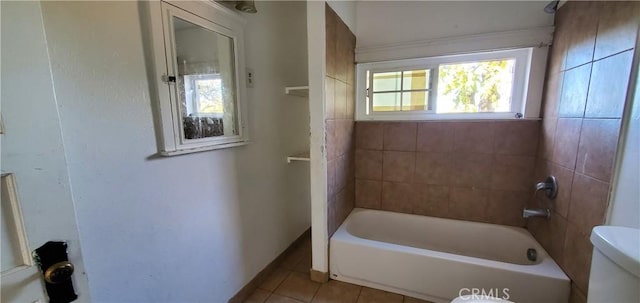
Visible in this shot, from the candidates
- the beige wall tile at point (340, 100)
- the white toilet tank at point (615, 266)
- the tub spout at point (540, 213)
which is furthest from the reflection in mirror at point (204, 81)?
the tub spout at point (540, 213)

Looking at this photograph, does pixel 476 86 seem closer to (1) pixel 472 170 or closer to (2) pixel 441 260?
(1) pixel 472 170

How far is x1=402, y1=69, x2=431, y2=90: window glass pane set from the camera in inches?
82.4

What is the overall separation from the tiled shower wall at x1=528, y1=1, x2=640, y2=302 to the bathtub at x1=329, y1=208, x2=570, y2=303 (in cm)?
16

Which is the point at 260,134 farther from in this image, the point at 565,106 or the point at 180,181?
the point at 565,106

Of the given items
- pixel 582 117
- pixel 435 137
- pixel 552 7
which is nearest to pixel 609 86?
pixel 582 117

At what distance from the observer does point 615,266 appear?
2.56 feet

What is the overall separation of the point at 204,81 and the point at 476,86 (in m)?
1.96

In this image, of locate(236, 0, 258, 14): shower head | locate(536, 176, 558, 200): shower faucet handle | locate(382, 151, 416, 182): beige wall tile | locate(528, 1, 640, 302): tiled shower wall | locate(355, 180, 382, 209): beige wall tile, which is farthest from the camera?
locate(355, 180, 382, 209): beige wall tile

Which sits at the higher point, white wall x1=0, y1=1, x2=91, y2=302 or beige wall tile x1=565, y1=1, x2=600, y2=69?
beige wall tile x1=565, y1=1, x2=600, y2=69

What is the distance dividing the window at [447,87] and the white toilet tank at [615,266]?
1262 millimetres

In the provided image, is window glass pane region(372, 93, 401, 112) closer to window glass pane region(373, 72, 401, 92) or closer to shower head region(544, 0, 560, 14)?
window glass pane region(373, 72, 401, 92)

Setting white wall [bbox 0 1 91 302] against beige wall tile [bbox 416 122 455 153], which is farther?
beige wall tile [bbox 416 122 455 153]

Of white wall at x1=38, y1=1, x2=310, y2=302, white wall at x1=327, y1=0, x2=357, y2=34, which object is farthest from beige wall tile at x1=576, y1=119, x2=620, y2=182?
white wall at x1=38, y1=1, x2=310, y2=302

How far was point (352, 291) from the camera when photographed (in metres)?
1.76
